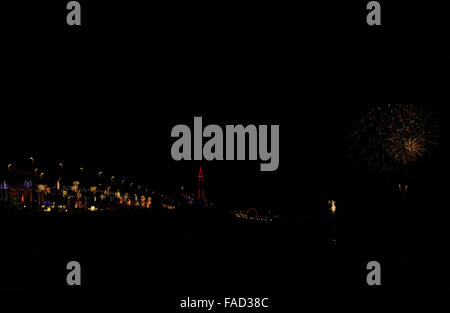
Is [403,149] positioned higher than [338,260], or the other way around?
[403,149]

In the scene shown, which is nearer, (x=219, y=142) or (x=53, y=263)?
(x=219, y=142)

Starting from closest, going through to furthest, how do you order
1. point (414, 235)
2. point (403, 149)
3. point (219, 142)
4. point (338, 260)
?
point (219, 142)
point (403, 149)
point (338, 260)
point (414, 235)

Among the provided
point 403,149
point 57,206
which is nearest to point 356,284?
point 403,149

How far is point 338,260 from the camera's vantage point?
109 ft

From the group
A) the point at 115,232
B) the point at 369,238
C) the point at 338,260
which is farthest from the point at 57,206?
the point at 338,260

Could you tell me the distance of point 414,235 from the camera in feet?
116

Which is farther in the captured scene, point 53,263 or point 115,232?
point 115,232
